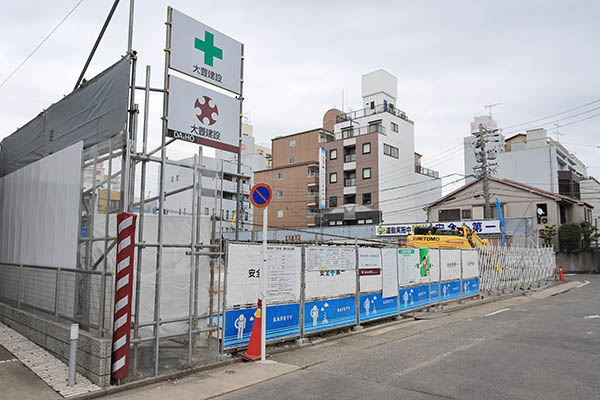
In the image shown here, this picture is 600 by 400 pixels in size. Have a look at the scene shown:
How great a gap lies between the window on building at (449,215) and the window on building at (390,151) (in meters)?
9.49

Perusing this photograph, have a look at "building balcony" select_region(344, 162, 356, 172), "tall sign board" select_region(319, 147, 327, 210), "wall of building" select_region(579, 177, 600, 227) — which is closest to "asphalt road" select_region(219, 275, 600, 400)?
"building balcony" select_region(344, 162, 356, 172)

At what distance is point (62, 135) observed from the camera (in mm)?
8891

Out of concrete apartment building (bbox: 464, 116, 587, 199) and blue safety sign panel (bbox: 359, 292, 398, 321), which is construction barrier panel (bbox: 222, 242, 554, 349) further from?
concrete apartment building (bbox: 464, 116, 587, 199)

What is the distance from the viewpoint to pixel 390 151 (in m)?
51.1

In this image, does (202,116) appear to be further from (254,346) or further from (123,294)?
(254,346)

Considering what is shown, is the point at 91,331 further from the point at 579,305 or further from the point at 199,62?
the point at 579,305

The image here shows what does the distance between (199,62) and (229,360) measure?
18.6ft

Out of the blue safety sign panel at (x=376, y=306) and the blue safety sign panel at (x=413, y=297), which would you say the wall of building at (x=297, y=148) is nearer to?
the blue safety sign panel at (x=413, y=297)

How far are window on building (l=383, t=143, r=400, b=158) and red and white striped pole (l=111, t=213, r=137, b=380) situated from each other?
45.9 meters

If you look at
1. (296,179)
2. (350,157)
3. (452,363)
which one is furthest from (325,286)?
(296,179)

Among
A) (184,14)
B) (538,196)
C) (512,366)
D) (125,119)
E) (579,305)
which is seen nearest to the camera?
(125,119)

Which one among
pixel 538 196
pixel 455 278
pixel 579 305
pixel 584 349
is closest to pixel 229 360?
pixel 584 349

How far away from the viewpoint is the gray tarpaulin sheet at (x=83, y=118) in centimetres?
691

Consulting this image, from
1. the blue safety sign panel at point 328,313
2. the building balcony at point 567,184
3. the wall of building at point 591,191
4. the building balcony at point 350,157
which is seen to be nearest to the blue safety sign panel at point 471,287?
the blue safety sign panel at point 328,313
